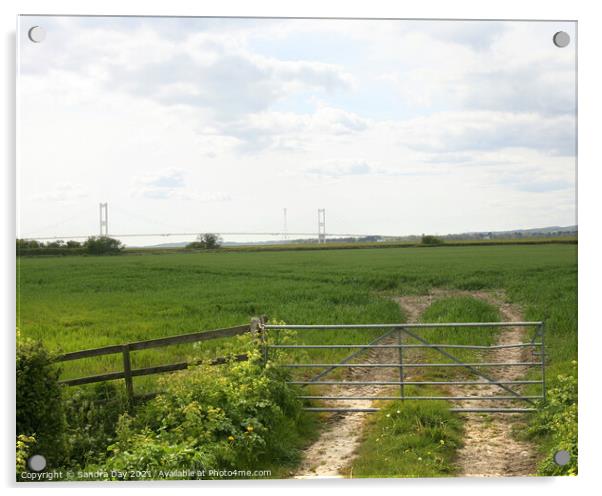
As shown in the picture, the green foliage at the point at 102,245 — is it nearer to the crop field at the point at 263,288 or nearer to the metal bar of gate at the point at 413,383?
the crop field at the point at 263,288

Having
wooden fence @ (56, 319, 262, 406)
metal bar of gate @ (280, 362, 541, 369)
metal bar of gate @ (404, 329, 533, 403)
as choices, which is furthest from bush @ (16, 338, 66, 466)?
metal bar of gate @ (404, 329, 533, 403)

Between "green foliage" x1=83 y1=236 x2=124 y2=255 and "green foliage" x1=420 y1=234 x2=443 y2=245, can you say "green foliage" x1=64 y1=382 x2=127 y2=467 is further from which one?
"green foliage" x1=420 y1=234 x2=443 y2=245

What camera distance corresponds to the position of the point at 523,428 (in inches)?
262

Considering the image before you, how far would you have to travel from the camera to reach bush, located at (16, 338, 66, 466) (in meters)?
6.09

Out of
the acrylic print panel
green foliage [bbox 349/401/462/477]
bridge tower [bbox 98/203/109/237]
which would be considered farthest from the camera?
bridge tower [bbox 98/203/109/237]

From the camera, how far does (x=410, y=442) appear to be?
625 centimetres

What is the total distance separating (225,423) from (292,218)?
90.8 inches

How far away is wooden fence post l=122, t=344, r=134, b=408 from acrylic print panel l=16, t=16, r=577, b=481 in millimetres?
18

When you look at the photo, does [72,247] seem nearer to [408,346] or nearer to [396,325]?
[396,325]

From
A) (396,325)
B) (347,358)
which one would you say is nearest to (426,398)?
(396,325)

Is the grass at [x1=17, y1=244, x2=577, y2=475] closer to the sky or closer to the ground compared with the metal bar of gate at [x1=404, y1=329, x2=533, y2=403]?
closer to the sky

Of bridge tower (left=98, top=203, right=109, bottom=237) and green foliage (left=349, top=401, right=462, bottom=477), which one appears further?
bridge tower (left=98, top=203, right=109, bottom=237)

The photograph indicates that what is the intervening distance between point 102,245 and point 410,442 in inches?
154

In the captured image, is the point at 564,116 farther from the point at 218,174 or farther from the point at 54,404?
the point at 54,404
